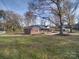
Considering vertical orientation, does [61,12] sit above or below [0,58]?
above

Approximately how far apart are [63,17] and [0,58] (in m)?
33.3

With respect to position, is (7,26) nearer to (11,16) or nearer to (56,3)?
(11,16)

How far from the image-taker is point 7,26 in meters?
58.9

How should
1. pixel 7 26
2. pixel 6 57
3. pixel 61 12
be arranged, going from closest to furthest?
pixel 6 57
pixel 61 12
pixel 7 26

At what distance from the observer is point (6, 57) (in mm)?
7980

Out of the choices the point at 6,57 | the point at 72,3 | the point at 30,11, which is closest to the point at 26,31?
the point at 30,11

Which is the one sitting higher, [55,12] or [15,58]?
[55,12]

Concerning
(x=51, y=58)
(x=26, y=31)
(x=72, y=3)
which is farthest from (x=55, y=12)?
(x=51, y=58)

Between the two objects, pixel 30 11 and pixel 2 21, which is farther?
pixel 2 21

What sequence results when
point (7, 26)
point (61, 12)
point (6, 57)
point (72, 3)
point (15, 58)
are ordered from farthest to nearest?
point (7, 26) → point (72, 3) → point (61, 12) → point (6, 57) → point (15, 58)

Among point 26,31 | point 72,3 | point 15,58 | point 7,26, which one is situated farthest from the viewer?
point 7,26

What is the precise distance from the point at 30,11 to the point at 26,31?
11.8 metres

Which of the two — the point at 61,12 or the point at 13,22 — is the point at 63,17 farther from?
the point at 13,22

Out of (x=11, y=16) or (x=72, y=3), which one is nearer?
(x=72, y=3)
